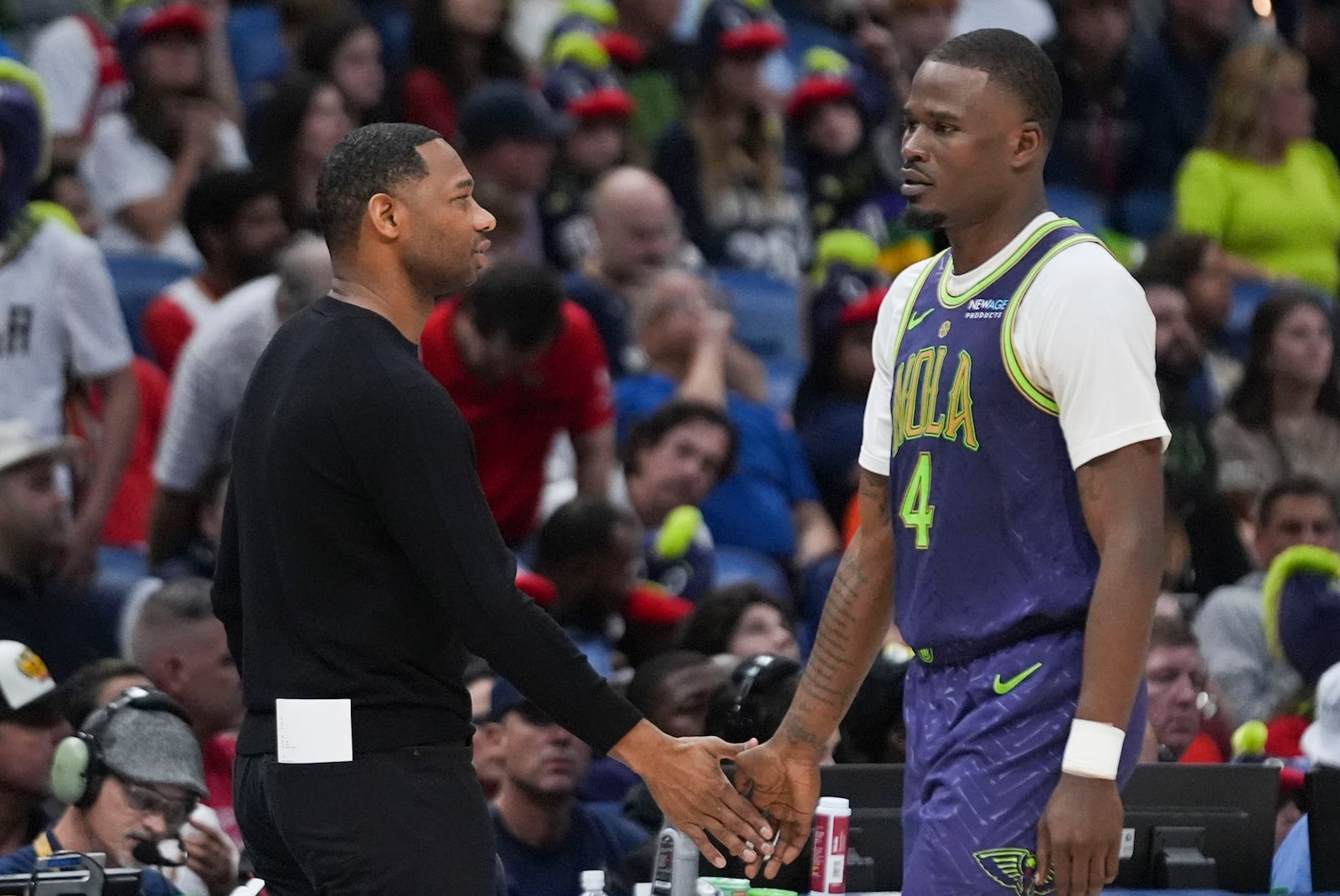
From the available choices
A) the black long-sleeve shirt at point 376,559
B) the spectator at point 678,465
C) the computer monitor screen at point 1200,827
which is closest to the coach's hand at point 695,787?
the black long-sleeve shirt at point 376,559

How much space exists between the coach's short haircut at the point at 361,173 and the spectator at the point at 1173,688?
3.04 meters

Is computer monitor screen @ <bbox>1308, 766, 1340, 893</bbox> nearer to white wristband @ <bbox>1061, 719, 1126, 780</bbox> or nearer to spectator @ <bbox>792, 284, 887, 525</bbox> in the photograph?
white wristband @ <bbox>1061, 719, 1126, 780</bbox>

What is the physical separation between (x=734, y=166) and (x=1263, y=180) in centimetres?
233

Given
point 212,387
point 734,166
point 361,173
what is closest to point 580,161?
point 734,166

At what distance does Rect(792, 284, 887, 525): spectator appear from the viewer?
7.61 metres

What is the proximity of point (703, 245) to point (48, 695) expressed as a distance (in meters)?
4.43

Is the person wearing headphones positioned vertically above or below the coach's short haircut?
below

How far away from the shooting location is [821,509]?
293 inches

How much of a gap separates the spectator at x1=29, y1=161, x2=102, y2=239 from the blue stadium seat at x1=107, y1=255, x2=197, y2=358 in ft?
0.53

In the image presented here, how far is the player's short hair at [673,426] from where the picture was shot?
6816mm

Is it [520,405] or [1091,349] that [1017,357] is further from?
[520,405]

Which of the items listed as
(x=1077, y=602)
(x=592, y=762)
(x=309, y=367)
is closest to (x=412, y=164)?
(x=309, y=367)

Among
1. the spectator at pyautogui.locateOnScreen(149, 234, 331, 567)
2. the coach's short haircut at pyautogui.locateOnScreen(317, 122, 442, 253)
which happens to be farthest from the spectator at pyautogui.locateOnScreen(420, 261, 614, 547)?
the coach's short haircut at pyautogui.locateOnScreen(317, 122, 442, 253)

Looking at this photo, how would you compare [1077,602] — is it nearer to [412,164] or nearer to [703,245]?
[412,164]
